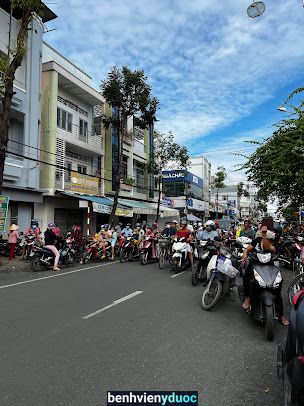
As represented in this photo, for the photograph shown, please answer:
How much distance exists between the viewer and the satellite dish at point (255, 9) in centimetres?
780

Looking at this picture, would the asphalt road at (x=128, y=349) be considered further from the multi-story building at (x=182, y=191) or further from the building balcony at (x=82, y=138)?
the multi-story building at (x=182, y=191)

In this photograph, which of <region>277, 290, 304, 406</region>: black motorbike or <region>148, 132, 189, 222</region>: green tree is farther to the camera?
<region>148, 132, 189, 222</region>: green tree

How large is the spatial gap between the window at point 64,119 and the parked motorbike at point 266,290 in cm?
1840

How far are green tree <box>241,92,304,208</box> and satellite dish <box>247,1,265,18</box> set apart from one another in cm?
362

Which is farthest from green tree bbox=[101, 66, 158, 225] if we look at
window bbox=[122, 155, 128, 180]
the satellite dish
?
the satellite dish

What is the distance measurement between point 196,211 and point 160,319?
155 feet

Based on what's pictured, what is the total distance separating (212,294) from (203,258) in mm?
1758

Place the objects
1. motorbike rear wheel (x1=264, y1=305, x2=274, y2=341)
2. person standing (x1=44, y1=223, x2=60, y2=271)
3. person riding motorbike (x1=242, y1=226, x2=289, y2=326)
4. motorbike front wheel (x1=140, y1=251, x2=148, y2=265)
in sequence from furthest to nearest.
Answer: motorbike front wheel (x1=140, y1=251, x2=148, y2=265) < person standing (x1=44, y1=223, x2=60, y2=271) < person riding motorbike (x1=242, y1=226, x2=289, y2=326) < motorbike rear wheel (x1=264, y1=305, x2=274, y2=341)

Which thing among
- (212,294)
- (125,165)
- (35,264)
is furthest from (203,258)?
(125,165)

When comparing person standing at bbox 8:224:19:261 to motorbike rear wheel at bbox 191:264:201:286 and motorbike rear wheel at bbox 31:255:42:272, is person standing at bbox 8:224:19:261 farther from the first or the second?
motorbike rear wheel at bbox 191:264:201:286

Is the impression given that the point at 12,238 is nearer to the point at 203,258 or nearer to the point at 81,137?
the point at 203,258

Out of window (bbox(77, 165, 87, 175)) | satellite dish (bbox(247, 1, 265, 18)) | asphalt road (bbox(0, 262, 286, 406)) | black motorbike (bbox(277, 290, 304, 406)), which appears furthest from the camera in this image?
window (bbox(77, 165, 87, 175))

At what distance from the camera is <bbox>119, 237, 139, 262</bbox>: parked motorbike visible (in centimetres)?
1512

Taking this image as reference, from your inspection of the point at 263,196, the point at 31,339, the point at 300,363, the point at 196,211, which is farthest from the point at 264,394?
the point at 196,211
